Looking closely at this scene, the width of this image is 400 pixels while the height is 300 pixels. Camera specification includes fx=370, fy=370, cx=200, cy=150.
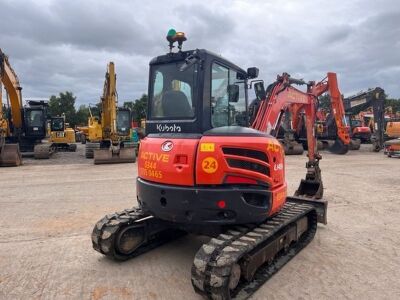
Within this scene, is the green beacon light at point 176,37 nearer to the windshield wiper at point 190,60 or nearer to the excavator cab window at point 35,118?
the windshield wiper at point 190,60

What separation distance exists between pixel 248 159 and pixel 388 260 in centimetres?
239

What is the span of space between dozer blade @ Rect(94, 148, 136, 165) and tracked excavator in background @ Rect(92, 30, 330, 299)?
448 inches

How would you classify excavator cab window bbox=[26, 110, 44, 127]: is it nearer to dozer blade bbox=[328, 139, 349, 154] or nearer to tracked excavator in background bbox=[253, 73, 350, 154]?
tracked excavator in background bbox=[253, 73, 350, 154]

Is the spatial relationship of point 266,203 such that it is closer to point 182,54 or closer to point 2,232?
point 182,54

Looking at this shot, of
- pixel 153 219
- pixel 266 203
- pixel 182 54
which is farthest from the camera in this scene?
pixel 153 219

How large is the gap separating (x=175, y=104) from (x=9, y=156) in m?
13.6

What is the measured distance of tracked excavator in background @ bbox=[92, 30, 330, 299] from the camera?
3.87 meters

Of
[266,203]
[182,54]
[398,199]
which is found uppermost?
[182,54]

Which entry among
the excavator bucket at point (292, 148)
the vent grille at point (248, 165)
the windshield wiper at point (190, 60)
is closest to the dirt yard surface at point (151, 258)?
the vent grille at point (248, 165)

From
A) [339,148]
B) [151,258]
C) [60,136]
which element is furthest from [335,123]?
[151,258]

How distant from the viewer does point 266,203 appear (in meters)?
4.21

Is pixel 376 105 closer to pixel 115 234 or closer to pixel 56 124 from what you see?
pixel 56 124

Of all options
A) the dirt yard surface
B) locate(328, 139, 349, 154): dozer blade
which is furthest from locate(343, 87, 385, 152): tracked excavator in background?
the dirt yard surface

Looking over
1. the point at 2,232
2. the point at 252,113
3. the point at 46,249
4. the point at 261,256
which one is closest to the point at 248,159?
the point at 261,256
